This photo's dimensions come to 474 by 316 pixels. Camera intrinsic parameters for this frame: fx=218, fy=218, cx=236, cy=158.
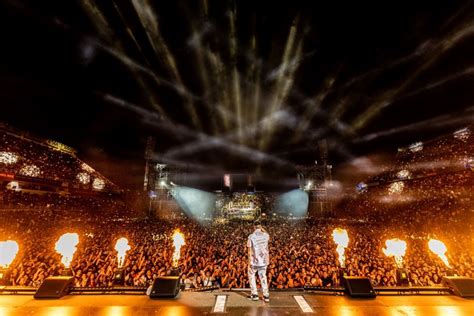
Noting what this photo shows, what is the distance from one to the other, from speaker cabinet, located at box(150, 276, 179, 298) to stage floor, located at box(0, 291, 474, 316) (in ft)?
0.50

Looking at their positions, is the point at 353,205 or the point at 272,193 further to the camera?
the point at 272,193

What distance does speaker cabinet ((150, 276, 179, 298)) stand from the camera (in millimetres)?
6137

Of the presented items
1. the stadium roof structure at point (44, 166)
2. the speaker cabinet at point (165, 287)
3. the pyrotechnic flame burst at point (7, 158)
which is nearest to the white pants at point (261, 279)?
the speaker cabinet at point (165, 287)

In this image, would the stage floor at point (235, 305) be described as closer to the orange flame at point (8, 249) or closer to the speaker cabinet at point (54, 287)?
the speaker cabinet at point (54, 287)

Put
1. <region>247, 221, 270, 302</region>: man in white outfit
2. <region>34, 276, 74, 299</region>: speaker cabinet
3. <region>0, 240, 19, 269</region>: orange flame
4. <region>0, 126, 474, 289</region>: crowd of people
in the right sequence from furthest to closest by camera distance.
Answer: <region>0, 126, 474, 289</region>: crowd of people → <region>0, 240, 19, 269</region>: orange flame → <region>34, 276, 74, 299</region>: speaker cabinet → <region>247, 221, 270, 302</region>: man in white outfit

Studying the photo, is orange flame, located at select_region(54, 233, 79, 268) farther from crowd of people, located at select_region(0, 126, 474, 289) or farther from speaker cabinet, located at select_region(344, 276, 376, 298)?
speaker cabinet, located at select_region(344, 276, 376, 298)

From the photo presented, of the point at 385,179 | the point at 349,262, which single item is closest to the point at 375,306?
the point at 349,262

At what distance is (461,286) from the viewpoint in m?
6.09

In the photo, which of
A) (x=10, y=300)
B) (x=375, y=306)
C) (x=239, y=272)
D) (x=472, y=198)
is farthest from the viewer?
(x=472, y=198)

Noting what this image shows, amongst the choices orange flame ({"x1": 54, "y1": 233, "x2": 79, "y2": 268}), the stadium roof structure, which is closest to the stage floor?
orange flame ({"x1": 54, "y1": 233, "x2": 79, "y2": 268})

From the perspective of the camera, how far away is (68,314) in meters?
5.04

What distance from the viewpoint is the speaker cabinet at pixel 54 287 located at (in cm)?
610

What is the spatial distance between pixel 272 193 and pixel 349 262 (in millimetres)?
18130

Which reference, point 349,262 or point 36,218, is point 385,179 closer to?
point 349,262
